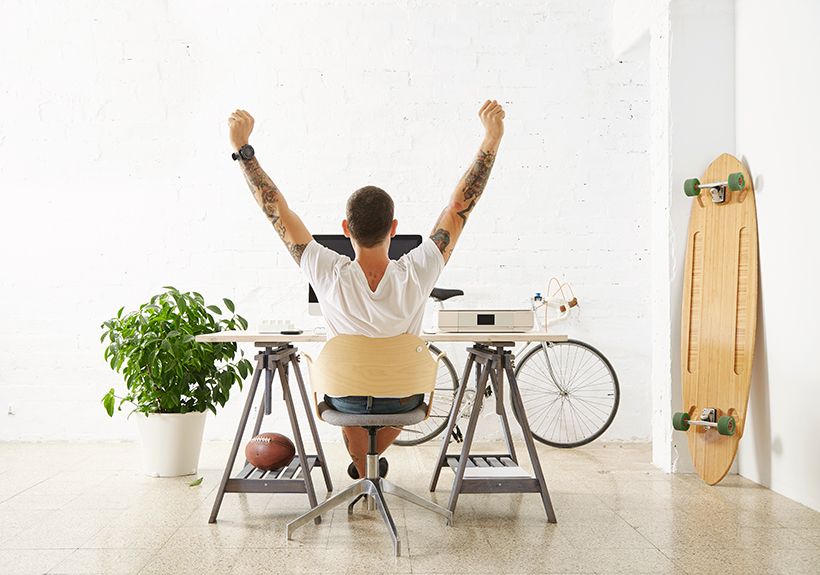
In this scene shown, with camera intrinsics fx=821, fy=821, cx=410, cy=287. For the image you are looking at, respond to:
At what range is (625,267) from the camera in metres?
4.97

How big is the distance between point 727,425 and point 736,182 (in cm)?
107

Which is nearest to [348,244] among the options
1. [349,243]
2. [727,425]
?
[349,243]

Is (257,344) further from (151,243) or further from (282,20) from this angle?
(282,20)

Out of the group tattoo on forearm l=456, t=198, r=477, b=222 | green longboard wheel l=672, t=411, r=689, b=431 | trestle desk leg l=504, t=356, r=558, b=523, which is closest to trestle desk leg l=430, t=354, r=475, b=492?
trestle desk leg l=504, t=356, r=558, b=523

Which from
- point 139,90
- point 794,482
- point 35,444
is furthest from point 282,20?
point 794,482

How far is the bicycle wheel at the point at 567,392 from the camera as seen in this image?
4883mm

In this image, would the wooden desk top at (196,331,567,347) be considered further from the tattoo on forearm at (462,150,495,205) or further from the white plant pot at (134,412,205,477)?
the white plant pot at (134,412,205,477)

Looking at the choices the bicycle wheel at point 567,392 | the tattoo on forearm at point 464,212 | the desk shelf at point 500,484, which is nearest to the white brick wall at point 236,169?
the bicycle wheel at point 567,392

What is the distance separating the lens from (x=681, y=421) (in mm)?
3750

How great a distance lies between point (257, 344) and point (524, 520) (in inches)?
47.6

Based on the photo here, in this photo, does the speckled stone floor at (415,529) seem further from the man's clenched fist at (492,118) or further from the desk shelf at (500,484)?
the man's clenched fist at (492,118)

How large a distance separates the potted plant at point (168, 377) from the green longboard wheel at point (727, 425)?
→ 2.18 metres

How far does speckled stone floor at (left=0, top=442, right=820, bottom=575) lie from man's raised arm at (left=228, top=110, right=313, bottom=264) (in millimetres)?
996

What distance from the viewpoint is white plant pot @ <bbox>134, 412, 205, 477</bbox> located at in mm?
3875
